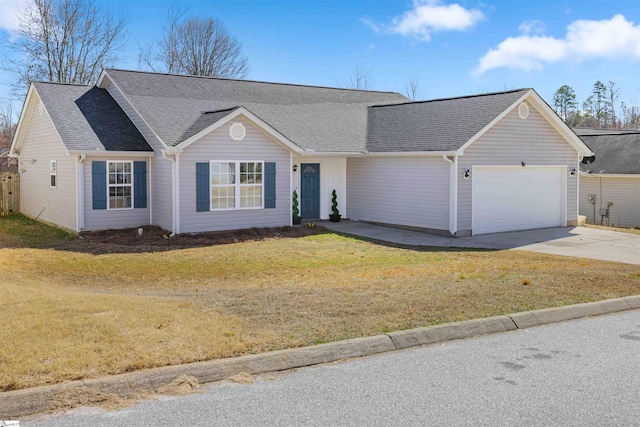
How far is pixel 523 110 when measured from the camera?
68.2 ft

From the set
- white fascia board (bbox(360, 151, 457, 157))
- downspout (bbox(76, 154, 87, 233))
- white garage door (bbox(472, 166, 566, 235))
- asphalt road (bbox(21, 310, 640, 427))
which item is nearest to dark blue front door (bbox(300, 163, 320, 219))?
white fascia board (bbox(360, 151, 457, 157))

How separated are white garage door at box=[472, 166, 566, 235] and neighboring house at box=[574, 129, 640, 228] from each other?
25.0ft

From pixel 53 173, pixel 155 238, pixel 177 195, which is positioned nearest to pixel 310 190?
pixel 177 195

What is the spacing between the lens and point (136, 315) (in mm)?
7949

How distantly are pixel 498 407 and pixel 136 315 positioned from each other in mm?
4594

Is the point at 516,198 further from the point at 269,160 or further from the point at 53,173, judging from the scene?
the point at 53,173

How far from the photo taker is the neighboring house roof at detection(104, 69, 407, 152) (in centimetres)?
2000

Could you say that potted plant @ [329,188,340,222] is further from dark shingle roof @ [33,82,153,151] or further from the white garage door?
dark shingle roof @ [33,82,153,151]

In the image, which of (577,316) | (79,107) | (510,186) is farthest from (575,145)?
(79,107)

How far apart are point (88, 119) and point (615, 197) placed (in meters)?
23.7

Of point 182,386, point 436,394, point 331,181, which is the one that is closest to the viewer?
point 436,394

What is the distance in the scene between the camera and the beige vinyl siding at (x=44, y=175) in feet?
64.3

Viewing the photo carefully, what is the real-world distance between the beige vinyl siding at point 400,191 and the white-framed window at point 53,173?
10.1 metres

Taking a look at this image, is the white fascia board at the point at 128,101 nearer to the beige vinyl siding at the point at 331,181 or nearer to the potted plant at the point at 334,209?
the beige vinyl siding at the point at 331,181
